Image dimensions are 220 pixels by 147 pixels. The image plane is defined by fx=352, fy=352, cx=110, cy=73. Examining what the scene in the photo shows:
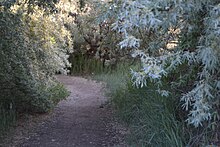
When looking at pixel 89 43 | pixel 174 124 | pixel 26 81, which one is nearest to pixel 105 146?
pixel 174 124

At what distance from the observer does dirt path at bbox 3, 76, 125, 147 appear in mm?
6819

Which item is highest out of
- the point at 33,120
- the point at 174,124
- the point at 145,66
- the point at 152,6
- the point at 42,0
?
the point at 42,0

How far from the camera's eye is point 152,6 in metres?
3.43

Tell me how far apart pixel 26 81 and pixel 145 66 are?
4800 millimetres

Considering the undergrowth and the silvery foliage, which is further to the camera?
the undergrowth

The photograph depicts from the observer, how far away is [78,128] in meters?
8.02

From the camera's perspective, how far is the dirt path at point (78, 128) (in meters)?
6.82

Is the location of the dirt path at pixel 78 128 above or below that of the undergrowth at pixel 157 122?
below

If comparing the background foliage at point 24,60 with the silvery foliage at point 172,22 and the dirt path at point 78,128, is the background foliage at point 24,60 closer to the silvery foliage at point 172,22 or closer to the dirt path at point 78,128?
the dirt path at point 78,128

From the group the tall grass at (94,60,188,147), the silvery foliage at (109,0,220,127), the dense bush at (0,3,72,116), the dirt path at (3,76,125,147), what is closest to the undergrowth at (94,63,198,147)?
the tall grass at (94,60,188,147)

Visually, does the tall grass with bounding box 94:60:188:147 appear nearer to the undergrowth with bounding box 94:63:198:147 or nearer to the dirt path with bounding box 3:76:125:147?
the undergrowth with bounding box 94:63:198:147

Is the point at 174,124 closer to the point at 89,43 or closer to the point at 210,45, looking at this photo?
the point at 210,45

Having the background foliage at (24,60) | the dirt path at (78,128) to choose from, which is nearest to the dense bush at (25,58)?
the background foliage at (24,60)

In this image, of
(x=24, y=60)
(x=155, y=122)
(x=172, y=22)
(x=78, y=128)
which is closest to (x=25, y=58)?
(x=24, y=60)
